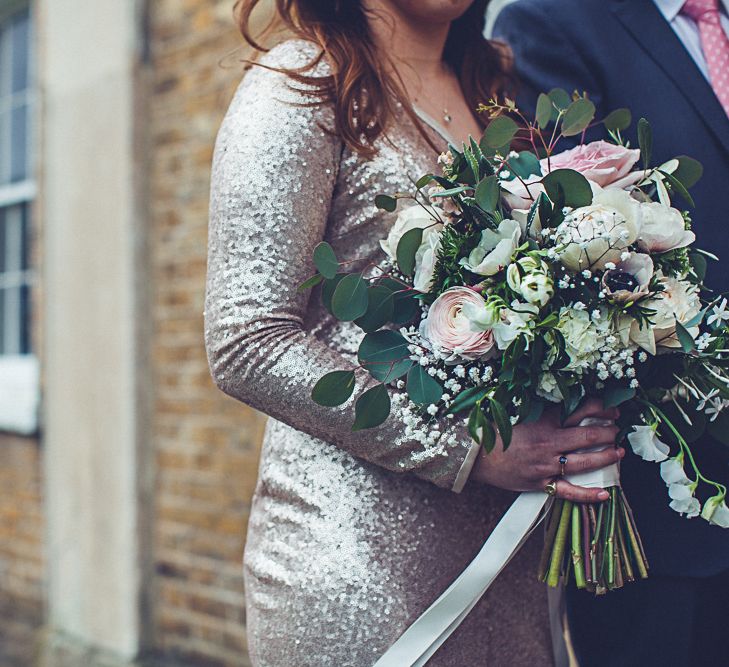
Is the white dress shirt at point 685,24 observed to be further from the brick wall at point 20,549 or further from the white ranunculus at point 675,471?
the brick wall at point 20,549

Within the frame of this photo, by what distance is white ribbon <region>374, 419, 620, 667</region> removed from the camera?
1.51 metres

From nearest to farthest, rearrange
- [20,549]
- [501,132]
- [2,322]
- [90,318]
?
[501,132] < [90,318] < [20,549] < [2,322]

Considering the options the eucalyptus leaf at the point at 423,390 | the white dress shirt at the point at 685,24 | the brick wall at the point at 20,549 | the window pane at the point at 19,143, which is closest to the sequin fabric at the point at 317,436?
the eucalyptus leaf at the point at 423,390

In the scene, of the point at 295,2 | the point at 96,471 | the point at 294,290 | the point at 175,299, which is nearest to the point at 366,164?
the point at 294,290

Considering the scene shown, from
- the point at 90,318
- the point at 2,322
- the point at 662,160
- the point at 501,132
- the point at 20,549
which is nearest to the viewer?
the point at 501,132

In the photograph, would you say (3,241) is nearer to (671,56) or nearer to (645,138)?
(671,56)

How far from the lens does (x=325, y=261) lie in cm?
144

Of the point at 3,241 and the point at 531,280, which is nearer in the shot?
the point at 531,280

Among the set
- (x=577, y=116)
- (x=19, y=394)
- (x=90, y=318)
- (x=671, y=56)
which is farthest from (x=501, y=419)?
(x=19, y=394)

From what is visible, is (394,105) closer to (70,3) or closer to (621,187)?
(621,187)

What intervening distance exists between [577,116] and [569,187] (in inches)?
6.4

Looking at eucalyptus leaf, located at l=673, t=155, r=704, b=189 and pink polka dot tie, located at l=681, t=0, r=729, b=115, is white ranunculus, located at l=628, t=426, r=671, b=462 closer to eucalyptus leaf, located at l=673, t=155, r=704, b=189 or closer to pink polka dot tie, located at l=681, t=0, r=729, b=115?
eucalyptus leaf, located at l=673, t=155, r=704, b=189

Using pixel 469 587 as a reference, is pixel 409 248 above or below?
above

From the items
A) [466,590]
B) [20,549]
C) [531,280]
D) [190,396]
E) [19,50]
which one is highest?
[531,280]
